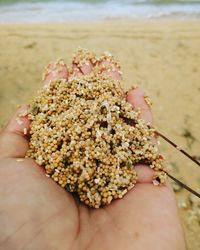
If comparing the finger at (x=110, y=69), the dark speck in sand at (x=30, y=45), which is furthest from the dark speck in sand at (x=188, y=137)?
the dark speck in sand at (x=30, y=45)

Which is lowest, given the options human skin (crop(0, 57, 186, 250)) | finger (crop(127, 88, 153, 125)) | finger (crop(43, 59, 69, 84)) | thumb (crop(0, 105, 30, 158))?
human skin (crop(0, 57, 186, 250))

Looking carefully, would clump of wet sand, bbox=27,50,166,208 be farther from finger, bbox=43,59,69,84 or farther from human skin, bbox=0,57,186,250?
finger, bbox=43,59,69,84

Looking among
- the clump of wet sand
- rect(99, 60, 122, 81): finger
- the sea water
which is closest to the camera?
the clump of wet sand

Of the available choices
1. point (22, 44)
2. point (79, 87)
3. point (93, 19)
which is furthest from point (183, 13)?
point (79, 87)

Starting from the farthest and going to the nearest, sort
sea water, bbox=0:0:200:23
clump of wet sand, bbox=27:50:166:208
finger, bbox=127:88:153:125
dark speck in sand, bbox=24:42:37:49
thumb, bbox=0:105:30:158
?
sea water, bbox=0:0:200:23
dark speck in sand, bbox=24:42:37:49
finger, bbox=127:88:153:125
thumb, bbox=0:105:30:158
clump of wet sand, bbox=27:50:166:208

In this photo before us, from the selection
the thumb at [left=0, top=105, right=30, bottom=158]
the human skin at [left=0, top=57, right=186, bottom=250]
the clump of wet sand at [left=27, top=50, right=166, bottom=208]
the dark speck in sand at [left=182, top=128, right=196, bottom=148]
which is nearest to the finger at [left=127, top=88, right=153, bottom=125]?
the clump of wet sand at [left=27, top=50, right=166, bottom=208]

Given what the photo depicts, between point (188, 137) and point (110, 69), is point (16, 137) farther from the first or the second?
point (188, 137)

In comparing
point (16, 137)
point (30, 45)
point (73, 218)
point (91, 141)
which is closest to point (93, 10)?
point (30, 45)
